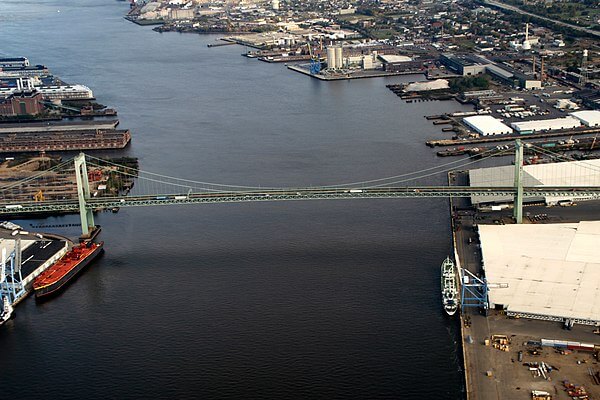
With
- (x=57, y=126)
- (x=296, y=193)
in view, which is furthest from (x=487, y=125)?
(x=57, y=126)

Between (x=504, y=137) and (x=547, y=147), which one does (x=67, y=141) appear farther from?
(x=547, y=147)

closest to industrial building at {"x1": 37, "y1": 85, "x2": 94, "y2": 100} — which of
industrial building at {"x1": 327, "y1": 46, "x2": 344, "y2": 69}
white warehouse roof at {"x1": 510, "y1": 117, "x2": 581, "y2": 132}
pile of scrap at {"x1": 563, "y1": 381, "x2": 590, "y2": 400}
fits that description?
industrial building at {"x1": 327, "y1": 46, "x2": 344, "y2": 69}

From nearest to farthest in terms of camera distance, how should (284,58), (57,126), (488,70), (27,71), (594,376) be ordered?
(594,376)
(57,126)
(488,70)
(27,71)
(284,58)

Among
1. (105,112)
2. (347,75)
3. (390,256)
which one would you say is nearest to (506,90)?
(347,75)

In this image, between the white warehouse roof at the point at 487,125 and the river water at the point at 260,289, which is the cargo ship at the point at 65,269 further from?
the white warehouse roof at the point at 487,125

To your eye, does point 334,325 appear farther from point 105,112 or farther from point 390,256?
point 105,112

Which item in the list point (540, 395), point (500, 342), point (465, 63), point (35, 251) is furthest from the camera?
point (465, 63)

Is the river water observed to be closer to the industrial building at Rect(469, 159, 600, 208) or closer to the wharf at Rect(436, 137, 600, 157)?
the wharf at Rect(436, 137, 600, 157)

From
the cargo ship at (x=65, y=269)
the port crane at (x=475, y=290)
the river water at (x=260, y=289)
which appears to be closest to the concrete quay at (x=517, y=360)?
the port crane at (x=475, y=290)
